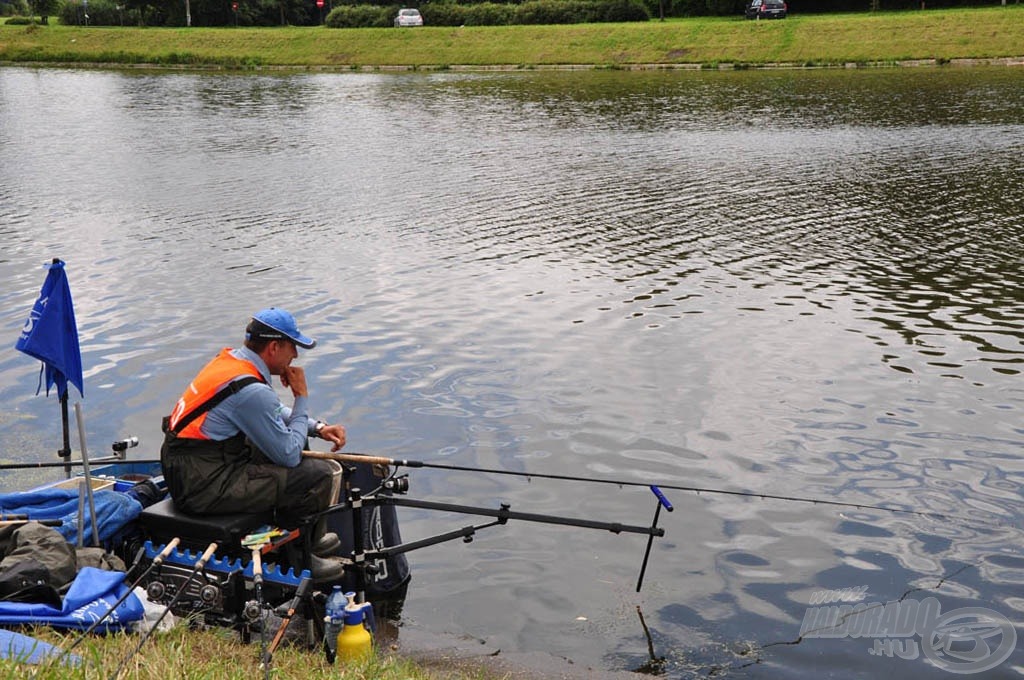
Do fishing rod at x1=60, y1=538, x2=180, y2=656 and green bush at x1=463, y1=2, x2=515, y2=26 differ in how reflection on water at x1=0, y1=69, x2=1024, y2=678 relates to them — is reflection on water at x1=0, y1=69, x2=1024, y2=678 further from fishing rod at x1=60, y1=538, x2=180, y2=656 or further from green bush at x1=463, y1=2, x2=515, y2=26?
green bush at x1=463, y1=2, x2=515, y2=26

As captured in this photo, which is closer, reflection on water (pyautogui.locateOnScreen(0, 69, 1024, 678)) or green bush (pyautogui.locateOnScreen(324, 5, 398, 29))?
reflection on water (pyautogui.locateOnScreen(0, 69, 1024, 678))

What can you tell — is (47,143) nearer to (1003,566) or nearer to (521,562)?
(521,562)

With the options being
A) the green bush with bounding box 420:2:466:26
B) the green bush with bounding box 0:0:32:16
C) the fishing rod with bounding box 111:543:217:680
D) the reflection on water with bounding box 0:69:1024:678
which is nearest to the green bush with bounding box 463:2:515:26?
the green bush with bounding box 420:2:466:26

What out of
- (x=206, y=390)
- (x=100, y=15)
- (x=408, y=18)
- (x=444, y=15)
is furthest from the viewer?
(x=100, y=15)

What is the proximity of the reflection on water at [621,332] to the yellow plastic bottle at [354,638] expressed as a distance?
4.03 feet

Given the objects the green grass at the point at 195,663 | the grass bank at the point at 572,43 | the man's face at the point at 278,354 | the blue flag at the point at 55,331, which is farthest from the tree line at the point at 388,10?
the green grass at the point at 195,663

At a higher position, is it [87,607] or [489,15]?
[489,15]

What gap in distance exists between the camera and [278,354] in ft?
24.3

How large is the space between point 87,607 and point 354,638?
59.5 inches

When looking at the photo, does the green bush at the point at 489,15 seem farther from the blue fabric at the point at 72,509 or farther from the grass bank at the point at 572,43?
the blue fabric at the point at 72,509

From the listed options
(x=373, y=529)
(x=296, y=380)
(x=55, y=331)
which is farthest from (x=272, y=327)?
(x=373, y=529)

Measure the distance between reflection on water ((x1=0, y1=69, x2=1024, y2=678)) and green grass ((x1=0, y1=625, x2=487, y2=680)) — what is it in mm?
1338

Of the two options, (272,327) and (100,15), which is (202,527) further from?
(100,15)

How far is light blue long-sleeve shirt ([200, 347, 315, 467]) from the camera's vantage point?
7.07 metres
